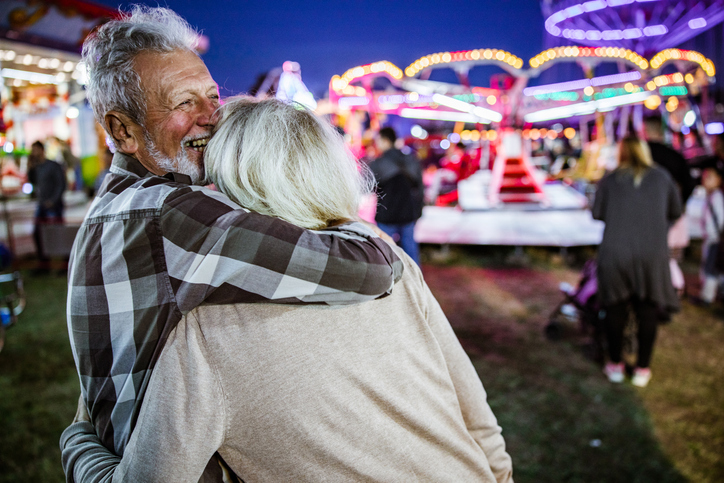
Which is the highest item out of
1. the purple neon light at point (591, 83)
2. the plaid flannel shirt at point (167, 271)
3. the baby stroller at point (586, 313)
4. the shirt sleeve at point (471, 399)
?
the purple neon light at point (591, 83)

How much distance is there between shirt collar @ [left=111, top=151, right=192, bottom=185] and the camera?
119 centimetres

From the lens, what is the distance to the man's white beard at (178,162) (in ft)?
4.27

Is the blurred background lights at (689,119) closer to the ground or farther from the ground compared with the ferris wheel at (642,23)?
closer to the ground

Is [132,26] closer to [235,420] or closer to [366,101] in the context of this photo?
[235,420]

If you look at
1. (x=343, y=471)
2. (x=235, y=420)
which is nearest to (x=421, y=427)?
(x=343, y=471)

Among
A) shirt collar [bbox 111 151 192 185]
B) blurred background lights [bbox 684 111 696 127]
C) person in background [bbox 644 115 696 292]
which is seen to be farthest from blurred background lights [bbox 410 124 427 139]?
shirt collar [bbox 111 151 192 185]

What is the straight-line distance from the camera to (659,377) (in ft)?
12.2

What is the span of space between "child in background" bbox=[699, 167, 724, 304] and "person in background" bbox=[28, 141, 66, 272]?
9187mm

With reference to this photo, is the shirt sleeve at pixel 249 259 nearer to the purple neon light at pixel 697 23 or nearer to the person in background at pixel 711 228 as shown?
the person in background at pixel 711 228

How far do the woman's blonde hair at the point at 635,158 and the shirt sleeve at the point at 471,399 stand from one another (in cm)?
293

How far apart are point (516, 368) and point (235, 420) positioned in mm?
3461

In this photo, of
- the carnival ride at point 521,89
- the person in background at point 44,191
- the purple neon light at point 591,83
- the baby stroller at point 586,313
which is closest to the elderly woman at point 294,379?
the baby stroller at point 586,313

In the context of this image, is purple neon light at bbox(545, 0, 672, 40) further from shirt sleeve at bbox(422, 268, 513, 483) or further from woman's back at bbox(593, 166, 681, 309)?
shirt sleeve at bbox(422, 268, 513, 483)

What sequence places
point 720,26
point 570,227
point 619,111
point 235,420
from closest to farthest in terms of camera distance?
point 235,420 < point 570,227 < point 619,111 < point 720,26
